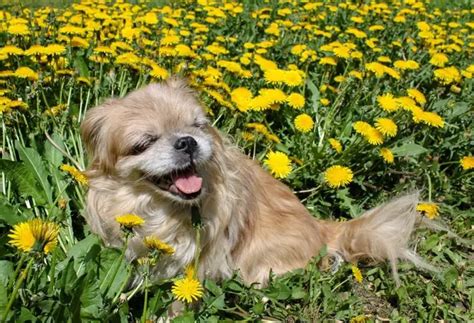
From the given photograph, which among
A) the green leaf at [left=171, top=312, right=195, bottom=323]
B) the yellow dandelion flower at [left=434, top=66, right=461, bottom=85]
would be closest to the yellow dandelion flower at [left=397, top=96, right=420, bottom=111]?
the yellow dandelion flower at [left=434, top=66, right=461, bottom=85]

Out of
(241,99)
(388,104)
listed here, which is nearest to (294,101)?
(241,99)

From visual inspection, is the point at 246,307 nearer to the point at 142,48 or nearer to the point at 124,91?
the point at 124,91

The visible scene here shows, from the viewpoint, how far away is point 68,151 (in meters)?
3.57

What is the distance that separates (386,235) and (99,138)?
1.83m

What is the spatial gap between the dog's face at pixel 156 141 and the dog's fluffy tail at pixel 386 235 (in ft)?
3.76

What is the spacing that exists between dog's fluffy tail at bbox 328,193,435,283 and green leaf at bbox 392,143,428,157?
2.09 ft

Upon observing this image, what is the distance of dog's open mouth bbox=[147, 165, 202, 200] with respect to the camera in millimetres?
2756

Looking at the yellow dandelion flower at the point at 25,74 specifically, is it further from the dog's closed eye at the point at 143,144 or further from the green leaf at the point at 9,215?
the dog's closed eye at the point at 143,144

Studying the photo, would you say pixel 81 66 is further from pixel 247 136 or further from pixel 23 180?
pixel 247 136

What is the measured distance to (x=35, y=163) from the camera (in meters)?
3.29

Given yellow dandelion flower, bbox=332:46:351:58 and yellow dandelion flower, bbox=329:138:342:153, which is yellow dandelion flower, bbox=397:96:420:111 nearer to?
yellow dandelion flower, bbox=329:138:342:153

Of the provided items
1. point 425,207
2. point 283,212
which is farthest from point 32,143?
point 425,207

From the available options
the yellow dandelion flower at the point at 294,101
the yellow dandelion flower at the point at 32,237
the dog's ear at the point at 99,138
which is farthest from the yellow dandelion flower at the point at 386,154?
the yellow dandelion flower at the point at 32,237

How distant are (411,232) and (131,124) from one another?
6.43 feet
